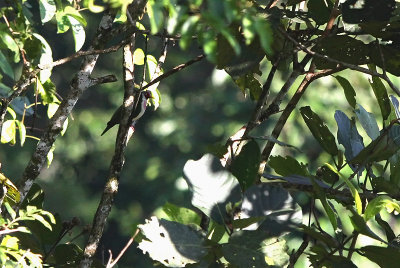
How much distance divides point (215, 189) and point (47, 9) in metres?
0.45

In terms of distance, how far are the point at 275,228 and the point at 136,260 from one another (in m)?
7.40

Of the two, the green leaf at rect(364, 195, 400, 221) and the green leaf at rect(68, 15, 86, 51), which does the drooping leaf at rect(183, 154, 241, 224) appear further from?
the green leaf at rect(68, 15, 86, 51)

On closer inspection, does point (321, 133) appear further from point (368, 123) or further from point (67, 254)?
point (67, 254)

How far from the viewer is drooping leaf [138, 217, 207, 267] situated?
1.01 meters

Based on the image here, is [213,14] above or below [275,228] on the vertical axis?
above

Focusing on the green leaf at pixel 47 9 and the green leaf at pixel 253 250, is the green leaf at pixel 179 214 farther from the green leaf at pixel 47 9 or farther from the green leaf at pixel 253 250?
the green leaf at pixel 47 9

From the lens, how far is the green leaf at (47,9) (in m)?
1.29

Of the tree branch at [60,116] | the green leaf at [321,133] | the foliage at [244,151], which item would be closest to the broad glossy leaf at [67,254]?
the foliage at [244,151]

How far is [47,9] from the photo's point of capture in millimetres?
1299

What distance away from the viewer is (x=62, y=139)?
29.6 ft

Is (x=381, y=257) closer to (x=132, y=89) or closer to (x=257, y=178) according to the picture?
(x=257, y=178)

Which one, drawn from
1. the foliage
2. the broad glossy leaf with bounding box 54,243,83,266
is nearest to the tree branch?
the foliage

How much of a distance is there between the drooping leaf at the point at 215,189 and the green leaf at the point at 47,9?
396 millimetres

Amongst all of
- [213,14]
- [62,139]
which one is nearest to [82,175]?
[62,139]
